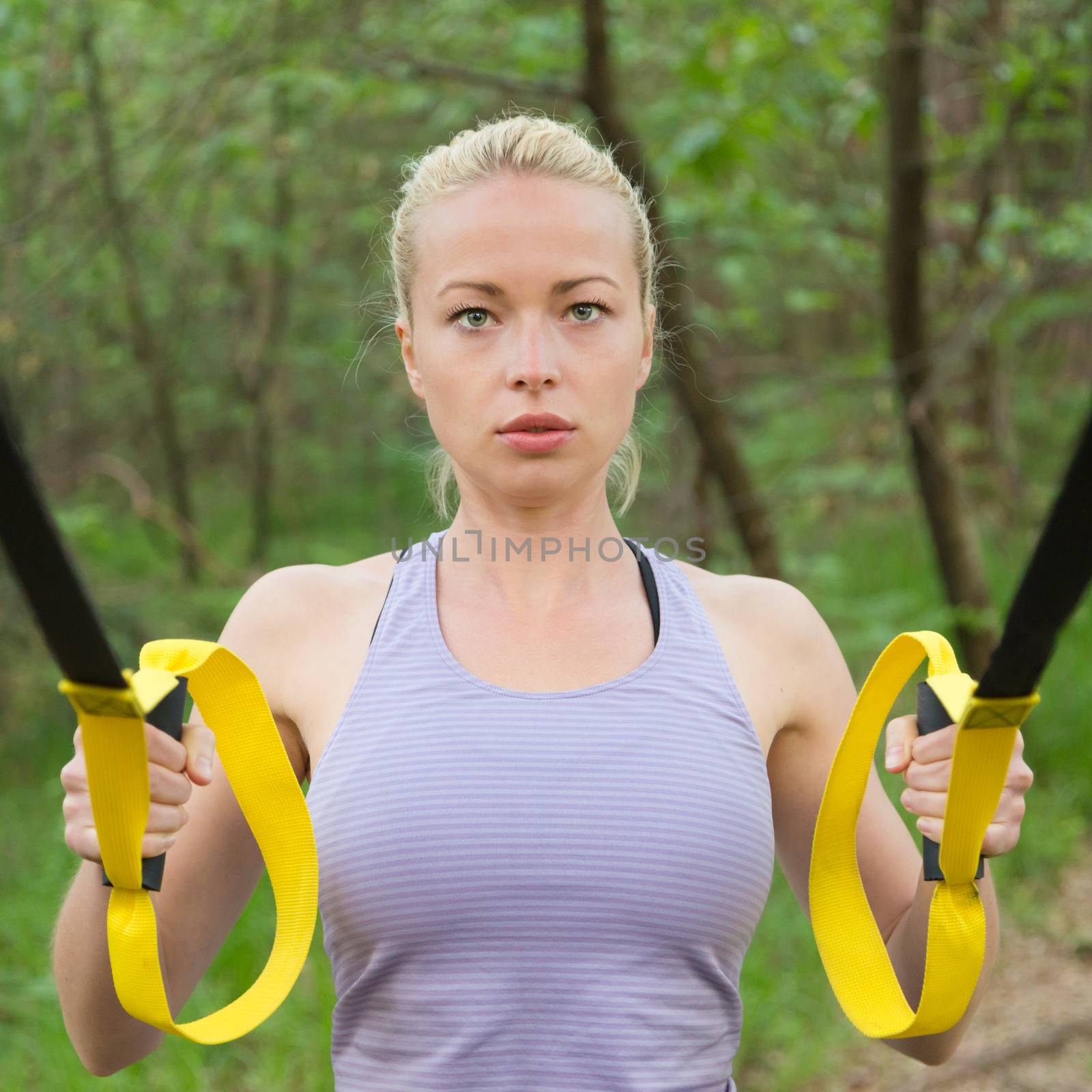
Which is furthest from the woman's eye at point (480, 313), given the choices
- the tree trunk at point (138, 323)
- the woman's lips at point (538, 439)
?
the tree trunk at point (138, 323)

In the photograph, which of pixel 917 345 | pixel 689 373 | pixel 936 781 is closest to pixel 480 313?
pixel 936 781

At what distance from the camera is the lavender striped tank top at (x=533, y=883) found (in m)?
1.48

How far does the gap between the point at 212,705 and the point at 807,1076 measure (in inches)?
116

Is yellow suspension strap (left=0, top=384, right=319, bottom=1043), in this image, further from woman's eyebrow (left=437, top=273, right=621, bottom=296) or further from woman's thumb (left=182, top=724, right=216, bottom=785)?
woman's eyebrow (left=437, top=273, right=621, bottom=296)

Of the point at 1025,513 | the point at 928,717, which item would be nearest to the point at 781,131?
the point at 1025,513

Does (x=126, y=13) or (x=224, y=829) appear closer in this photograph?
(x=224, y=829)

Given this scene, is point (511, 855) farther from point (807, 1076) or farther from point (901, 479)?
point (901, 479)

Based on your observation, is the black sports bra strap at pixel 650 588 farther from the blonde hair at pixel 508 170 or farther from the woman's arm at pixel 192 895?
the woman's arm at pixel 192 895

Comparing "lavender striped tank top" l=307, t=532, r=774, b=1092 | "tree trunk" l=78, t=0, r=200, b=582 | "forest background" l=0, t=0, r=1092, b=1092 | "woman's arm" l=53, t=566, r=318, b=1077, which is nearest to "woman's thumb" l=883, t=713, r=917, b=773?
"lavender striped tank top" l=307, t=532, r=774, b=1092

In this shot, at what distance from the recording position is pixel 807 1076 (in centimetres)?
372

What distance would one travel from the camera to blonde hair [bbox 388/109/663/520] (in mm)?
1748

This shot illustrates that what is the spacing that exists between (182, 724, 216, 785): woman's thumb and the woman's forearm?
0.21 meters

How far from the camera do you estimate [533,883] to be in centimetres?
149

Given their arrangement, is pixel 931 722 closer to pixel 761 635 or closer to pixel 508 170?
pixel 761 635
